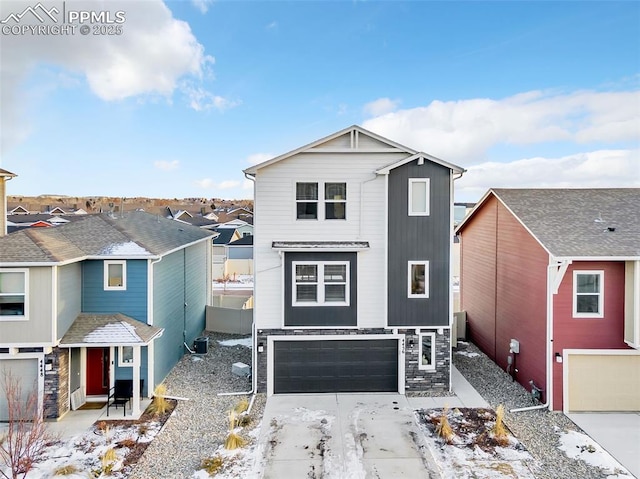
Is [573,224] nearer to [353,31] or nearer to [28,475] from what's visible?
[353,31]

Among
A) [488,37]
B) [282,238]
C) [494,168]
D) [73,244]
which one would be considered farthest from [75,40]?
[494,168]

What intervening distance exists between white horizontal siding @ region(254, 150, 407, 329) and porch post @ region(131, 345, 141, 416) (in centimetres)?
327

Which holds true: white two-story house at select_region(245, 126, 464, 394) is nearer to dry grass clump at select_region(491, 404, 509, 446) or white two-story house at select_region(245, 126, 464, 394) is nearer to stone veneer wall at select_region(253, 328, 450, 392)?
stone veneer wall at select_region(253, 328, 450, 392)

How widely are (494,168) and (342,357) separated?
19190mm

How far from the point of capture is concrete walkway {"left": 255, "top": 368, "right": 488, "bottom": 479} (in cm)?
756

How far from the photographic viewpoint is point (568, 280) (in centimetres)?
1020

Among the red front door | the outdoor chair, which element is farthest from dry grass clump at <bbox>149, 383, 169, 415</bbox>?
the red front door

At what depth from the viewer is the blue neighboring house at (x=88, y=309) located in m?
9.43

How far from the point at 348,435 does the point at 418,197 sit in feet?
21.4

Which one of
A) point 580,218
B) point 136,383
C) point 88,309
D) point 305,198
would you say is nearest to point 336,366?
point 305,198

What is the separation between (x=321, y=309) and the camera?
1130cm

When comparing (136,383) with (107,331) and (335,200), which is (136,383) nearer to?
(107,331)

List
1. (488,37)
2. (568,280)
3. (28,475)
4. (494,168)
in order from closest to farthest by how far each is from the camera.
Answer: (28,475) < (568,280) < (488,37) < (494,168)

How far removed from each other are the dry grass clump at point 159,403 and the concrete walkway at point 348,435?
2.64 m
